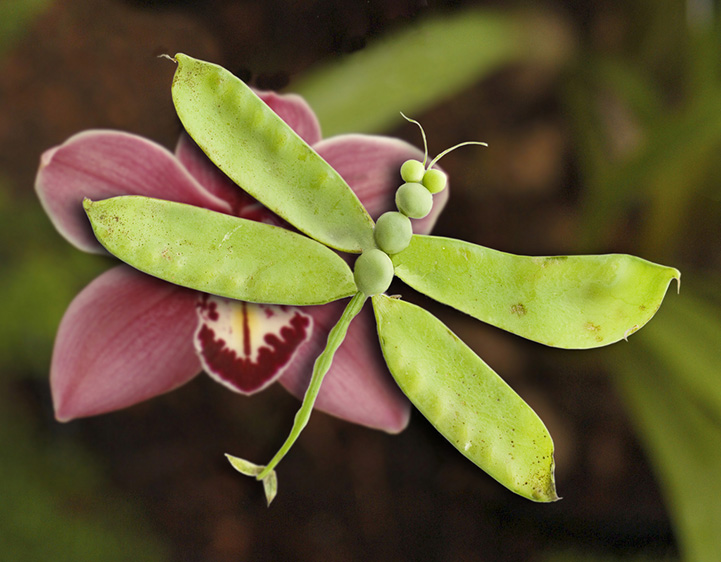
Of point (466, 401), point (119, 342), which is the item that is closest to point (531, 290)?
point (466, 401)

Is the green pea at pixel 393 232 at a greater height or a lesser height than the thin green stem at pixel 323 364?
greater

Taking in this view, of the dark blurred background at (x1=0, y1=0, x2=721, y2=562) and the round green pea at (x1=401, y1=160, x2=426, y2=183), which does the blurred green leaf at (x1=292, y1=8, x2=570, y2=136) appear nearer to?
the dark blurred background at (x1=0, y1=0, x2=721, y2=562)

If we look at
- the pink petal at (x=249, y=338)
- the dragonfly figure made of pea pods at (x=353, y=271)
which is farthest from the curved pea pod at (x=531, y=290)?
the pink petal at (x=249, y=338)

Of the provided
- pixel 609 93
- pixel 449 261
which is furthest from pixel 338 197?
pixel 609 93

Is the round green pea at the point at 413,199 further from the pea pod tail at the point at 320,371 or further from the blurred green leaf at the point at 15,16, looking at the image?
the blurred green leaf at the point at 15,16

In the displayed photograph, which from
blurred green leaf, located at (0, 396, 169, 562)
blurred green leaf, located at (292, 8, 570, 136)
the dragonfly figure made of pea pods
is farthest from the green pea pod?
blurred green leaf, located at (0, 396, 169, 562)

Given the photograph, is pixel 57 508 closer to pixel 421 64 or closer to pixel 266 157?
pixel 266 157
